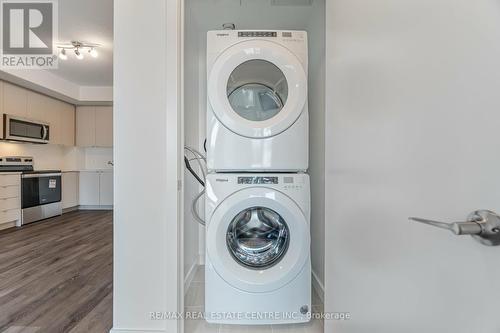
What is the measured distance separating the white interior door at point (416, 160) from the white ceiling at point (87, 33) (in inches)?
100.0

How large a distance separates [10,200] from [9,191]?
0.42 feet

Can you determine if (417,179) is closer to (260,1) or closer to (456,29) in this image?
(456,29)

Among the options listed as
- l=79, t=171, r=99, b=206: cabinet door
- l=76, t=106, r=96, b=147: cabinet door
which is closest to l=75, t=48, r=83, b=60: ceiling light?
l=76, t=106, r=96, b=147: cabinet door

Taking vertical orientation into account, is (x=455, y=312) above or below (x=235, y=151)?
below

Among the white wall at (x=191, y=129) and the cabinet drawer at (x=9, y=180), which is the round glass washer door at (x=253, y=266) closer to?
the white wall at (x=191, y=129)

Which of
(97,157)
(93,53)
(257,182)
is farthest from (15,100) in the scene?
(257,182)

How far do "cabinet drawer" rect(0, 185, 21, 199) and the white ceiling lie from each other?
1850 millimetres

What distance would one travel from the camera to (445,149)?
0.53m

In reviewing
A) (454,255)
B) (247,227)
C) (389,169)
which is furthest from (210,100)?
(454,255)

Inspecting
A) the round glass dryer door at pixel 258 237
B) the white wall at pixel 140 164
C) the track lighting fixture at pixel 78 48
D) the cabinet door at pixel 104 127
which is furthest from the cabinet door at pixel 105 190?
the round glass dryer door at pixel 258 237

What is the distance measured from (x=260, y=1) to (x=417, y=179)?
1.72 meters

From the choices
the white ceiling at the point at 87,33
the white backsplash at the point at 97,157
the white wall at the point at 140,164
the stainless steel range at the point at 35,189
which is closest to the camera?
the white wall at the point at 140,164

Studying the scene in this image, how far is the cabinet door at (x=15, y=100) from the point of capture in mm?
3805

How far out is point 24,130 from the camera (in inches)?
159
